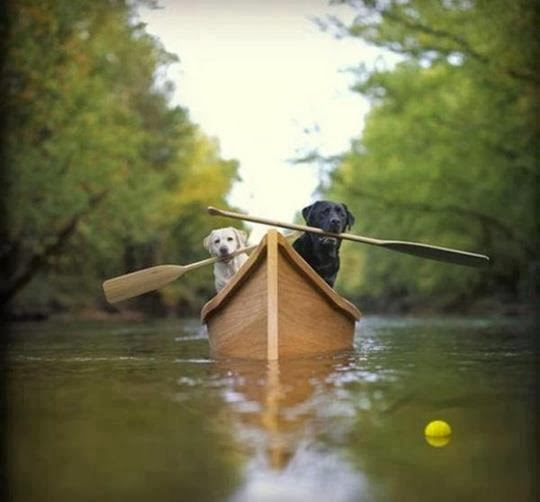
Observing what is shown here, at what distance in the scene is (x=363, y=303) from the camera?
12188 millimetres

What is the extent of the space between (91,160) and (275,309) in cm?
531

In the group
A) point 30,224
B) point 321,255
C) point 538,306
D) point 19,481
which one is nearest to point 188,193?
point 30,224

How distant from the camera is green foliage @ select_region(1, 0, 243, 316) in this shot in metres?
6.92

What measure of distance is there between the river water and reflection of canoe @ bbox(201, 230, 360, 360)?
0.12 meters

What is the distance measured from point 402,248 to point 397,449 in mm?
1826

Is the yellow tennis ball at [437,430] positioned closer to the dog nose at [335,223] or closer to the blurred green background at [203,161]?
the dog nose at [335,223]

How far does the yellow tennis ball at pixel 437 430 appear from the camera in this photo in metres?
1.71

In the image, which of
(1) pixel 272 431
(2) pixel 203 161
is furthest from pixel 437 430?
(2) pixel 203 161

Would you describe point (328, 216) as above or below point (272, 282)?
above

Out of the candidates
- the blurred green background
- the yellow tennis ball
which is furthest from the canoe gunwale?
the blurred green background

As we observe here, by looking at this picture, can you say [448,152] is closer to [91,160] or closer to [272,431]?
[91,160]

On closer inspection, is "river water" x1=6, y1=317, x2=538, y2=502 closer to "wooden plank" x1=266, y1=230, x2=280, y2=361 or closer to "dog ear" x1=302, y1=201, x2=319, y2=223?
"wooden plank" x1=266, y1=230, x2=280, y2=361

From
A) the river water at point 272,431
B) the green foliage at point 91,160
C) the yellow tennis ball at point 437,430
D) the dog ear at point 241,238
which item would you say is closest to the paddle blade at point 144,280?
the dog ear at point 241,238

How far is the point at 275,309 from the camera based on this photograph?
9.46 feet
